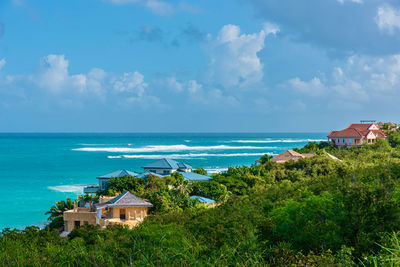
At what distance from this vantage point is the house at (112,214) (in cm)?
2272

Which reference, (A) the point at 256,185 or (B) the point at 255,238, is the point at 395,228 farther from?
(A) the point at 256,185

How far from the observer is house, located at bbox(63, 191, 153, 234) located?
2272 cm

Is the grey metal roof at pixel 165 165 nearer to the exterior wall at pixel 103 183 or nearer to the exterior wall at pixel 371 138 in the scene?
the exterior wall at pixel 103 183

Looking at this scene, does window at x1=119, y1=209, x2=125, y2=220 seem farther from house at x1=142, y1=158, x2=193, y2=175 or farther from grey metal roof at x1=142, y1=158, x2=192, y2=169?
grey metal roof at x1=142, y1=158, x2=192, y2=169

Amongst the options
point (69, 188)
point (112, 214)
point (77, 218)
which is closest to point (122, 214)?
point (112, 214)

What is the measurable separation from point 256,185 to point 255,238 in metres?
19.0

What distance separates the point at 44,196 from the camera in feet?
137

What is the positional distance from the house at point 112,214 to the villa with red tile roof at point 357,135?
30.2 meters

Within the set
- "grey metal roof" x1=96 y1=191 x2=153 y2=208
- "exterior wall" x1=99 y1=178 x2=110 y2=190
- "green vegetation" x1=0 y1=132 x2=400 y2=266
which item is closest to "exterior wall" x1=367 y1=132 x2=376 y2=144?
"green vegetation" x1=0 y1=132 x2=400 y2=266

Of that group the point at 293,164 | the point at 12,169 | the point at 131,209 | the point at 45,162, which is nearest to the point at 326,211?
the point at 131,209

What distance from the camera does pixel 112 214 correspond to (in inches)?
936

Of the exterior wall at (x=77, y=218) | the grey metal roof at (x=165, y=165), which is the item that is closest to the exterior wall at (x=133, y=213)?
the exterior wall at (x=77, y=218)

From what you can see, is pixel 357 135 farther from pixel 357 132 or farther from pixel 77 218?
pixel 77 218

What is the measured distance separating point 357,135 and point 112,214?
3194 centimetres
